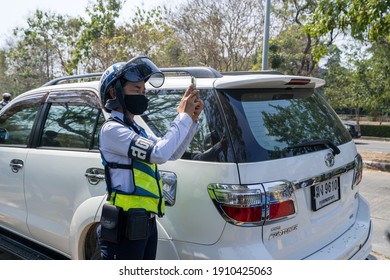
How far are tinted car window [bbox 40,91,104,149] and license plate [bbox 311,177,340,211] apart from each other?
1.59 metres

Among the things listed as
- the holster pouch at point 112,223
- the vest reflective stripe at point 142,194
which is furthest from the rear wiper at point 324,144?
the holster pouch at point 112,223

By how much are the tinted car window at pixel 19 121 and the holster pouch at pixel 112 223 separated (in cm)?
166

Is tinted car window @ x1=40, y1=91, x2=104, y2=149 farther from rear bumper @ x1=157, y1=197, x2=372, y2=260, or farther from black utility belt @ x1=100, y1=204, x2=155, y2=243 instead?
rear bumper @ x1=157, y1=197, x2=372, y2=260

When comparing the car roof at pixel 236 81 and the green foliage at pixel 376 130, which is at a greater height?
the car roof at pixel 236 81

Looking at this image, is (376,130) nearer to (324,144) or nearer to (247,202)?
(324,144)

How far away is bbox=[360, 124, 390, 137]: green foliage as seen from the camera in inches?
958

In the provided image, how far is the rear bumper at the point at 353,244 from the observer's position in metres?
2.28

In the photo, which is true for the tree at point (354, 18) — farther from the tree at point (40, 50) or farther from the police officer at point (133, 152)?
the tree at point (40, 50)

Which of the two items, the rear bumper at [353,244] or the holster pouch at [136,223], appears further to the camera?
the rear bumper at [353,244]

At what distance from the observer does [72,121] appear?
2910 millimetres

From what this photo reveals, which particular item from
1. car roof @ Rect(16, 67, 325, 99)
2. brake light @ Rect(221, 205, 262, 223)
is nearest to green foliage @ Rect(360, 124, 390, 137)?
car roof @ Rect(16, 67, 325, 99)

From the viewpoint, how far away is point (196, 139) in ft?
7.09
